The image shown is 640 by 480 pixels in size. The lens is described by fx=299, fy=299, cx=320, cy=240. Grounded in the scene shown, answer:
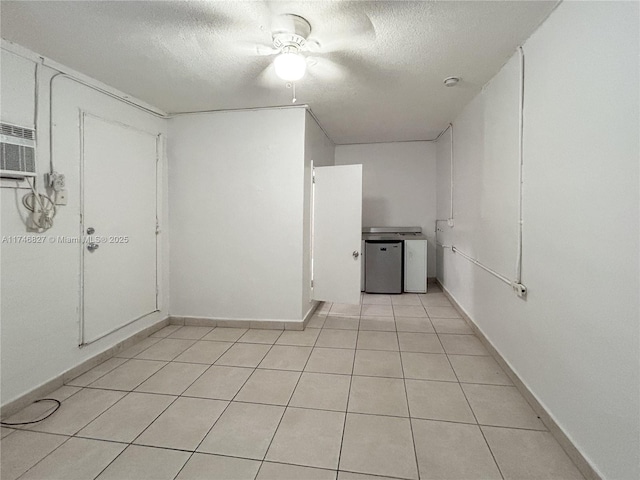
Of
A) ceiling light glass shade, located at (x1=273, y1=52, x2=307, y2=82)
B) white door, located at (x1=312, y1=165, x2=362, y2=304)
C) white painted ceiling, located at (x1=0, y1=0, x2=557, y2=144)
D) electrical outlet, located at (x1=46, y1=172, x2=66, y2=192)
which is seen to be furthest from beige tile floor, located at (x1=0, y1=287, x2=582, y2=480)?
white painted ceiling, located at (x1=0, y1=0, x2=557, y2=144)

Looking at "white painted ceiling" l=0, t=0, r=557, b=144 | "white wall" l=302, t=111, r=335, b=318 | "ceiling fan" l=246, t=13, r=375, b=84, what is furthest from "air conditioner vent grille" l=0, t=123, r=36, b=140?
"white wall" l=302, t=111, r=335, b=318

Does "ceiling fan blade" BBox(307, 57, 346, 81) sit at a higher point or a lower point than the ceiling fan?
higher

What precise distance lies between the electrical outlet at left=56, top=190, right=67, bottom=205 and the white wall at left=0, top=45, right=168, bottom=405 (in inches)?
2.4

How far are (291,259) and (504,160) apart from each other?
86.7 inches

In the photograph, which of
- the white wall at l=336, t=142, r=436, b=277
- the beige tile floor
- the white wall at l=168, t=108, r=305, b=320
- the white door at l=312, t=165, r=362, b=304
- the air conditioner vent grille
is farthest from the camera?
the white wall at l=336, t=142, r=436, b=277

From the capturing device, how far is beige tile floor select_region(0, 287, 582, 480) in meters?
1.54

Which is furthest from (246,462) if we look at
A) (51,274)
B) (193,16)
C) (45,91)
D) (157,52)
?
(45,91)

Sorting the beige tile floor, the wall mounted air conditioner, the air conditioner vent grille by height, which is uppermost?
the air conditioner vent grille

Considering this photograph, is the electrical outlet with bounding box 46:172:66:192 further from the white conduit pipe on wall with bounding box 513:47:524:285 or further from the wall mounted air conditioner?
the white conduit pipe on wall with bounding box 513:47:524:285

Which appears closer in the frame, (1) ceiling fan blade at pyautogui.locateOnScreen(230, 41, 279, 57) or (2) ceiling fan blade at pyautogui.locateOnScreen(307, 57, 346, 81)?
(1) ceiling fan blade at pyautogui.locateOnScreen(230, 41, 279, 57)

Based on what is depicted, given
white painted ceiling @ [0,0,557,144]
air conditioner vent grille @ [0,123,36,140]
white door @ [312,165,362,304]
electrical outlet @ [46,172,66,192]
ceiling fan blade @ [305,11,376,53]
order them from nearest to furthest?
1. white painted ceiling @ [0,0,557,144]
2. ceiling fan blade @ [305,11,376,53]
3. air conditioner vent grille @ [0,123,36,140]
4. electrical outlet @ [46,172,66,192]
5. white door @ [312,165,362,304]

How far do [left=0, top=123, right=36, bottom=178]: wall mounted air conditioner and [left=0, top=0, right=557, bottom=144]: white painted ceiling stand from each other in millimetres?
600

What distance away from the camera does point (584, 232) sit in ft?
4.86

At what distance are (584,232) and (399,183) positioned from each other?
4036 millimetres
